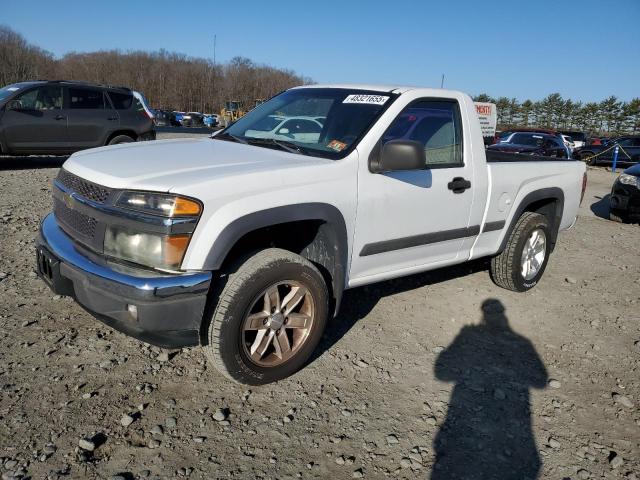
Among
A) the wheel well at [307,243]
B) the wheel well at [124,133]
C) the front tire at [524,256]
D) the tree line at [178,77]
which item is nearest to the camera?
the wheel well at [307,243]

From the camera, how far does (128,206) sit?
255 cm

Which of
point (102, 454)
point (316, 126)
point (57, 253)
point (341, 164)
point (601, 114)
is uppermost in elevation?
point (601, 114)

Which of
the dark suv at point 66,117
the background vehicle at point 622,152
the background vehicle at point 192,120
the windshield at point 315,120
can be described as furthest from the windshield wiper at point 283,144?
the background vehicle at point 192,120

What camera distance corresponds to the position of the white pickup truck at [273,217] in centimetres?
253

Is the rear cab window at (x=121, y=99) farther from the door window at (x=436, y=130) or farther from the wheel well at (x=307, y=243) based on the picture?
the wheel well at (x=307, y=243)

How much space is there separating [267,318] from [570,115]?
6147 centimetres

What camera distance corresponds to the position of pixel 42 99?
386 inches

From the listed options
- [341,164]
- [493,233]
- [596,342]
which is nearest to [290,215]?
[341,164]

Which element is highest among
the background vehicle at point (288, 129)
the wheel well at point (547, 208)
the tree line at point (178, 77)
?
the tree line at point (178, 77)

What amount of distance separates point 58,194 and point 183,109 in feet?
237

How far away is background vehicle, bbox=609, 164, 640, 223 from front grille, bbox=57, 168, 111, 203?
8482 millimetres

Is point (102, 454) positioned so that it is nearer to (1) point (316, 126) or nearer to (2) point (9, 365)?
(2) point (9, 365)

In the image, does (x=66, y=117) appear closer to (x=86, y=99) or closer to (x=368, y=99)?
(x=86, y=99)

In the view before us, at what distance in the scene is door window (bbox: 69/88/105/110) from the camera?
1015cm
